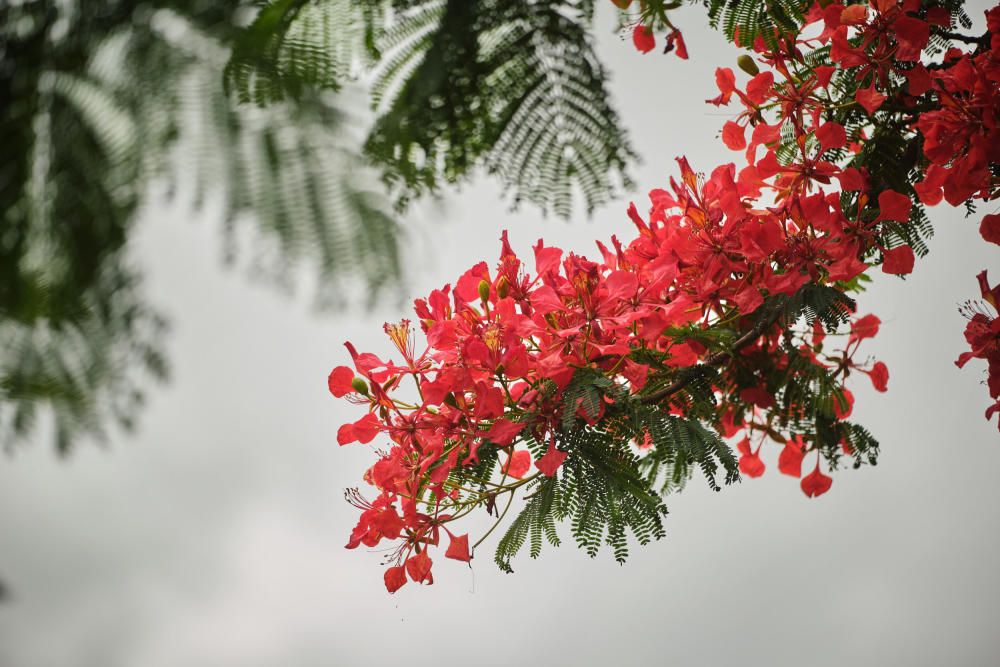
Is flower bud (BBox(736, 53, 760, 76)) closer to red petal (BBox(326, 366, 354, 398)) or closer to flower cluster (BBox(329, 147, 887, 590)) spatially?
flower cluster (BBox(329, 147, 887, 590))

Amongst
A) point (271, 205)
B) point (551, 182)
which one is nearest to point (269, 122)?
point (271, 205)

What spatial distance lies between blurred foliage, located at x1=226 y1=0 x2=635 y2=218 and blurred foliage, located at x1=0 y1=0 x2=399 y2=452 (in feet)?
0.11

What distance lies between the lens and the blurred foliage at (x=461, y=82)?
2.39ft

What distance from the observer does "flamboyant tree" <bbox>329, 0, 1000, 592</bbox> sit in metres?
1.53

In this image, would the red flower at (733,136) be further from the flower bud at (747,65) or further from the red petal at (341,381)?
the red petal at (341,381)

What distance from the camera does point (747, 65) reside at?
1776mm

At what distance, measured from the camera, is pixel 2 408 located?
0.60 m

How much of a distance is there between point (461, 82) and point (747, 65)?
101 cm

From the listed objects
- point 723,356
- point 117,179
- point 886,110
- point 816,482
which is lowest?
point 117,179

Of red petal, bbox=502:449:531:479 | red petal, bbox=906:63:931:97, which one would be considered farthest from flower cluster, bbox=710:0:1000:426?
red petal, bbox=502:449:531:479

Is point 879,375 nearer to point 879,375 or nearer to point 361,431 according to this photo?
point 879,375

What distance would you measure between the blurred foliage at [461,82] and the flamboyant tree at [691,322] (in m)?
0.47

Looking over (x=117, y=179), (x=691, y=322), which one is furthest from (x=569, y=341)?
(x=117, y=179)

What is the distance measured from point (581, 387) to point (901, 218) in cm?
67
